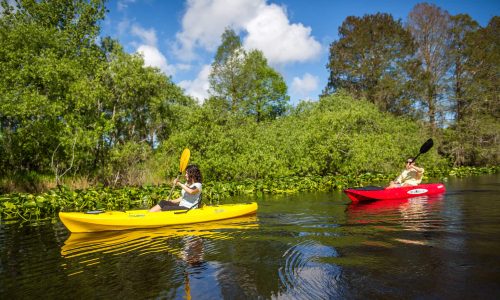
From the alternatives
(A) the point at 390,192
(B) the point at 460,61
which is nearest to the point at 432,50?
(B) the point at 460,61

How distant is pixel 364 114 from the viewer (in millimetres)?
20078

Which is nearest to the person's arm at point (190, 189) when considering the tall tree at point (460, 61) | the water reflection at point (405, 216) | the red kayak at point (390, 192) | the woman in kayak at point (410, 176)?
the water reflection at point (405, 216)

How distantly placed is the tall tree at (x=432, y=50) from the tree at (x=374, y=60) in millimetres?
1027

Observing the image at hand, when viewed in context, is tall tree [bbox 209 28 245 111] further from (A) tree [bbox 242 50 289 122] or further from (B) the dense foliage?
(B) the dense foliage

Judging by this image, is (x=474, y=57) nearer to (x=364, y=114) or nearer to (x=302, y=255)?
(x=364, y=114)

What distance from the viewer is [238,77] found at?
2941 centimetres

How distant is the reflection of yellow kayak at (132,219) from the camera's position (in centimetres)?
705

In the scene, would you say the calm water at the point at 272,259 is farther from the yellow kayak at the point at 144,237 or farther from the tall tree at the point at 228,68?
the tall tree at the point at 228,68

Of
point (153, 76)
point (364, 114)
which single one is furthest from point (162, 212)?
point (364, 114)

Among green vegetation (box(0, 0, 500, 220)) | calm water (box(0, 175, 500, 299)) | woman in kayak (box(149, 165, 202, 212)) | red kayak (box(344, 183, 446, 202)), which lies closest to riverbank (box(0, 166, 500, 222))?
green vegetation (box(0, 0, 500, 220))

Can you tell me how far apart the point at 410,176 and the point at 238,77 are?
64.3 feet

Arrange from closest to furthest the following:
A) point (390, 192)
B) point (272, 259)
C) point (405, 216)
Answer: point (272, 259), point (405, 216), point (390, 192)

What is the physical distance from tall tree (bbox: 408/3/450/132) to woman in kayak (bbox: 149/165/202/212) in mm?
24105

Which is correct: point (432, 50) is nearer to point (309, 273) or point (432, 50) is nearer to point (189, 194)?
point (189, 194)
